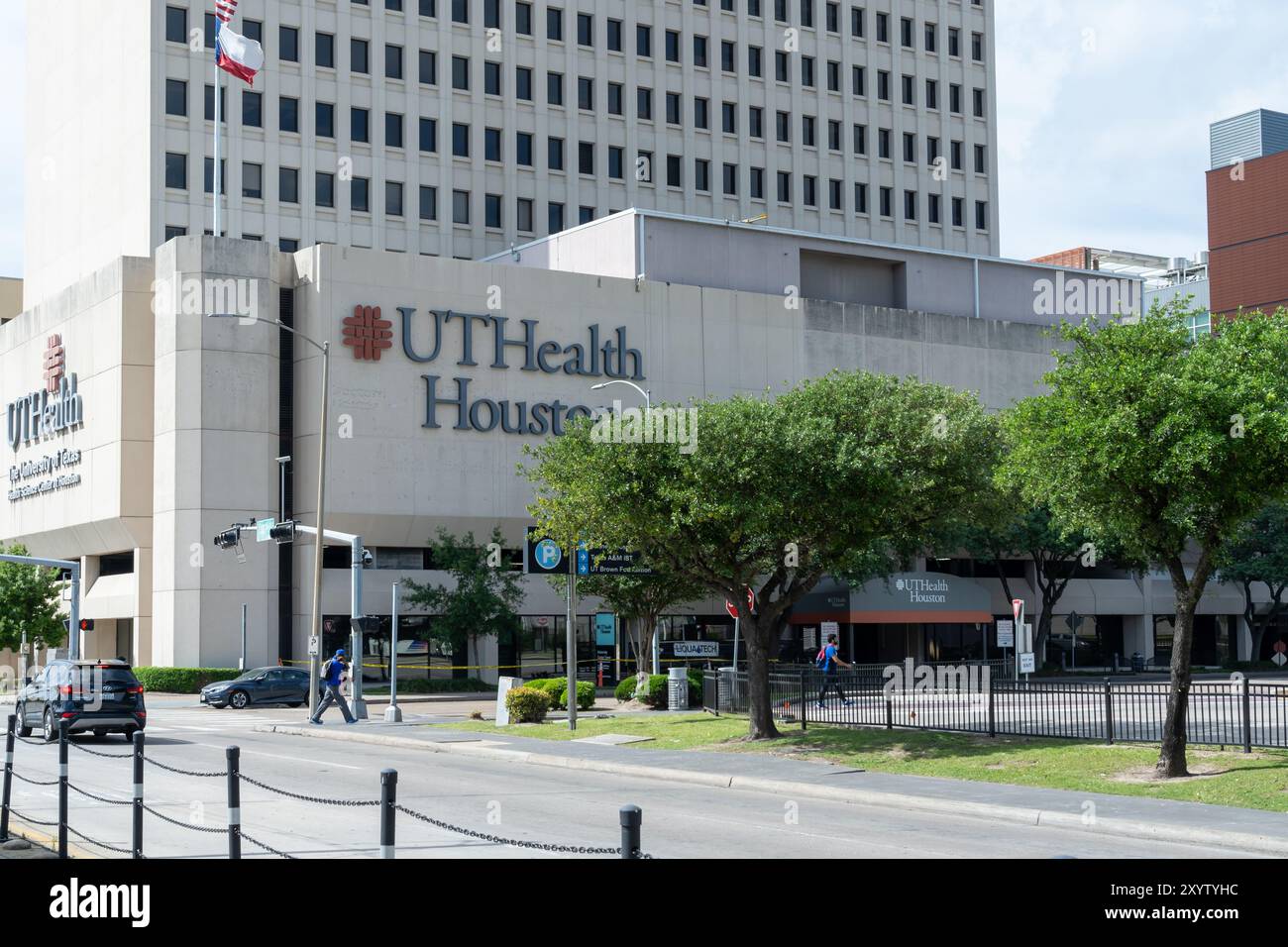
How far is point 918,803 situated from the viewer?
18.5 meters

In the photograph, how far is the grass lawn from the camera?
18.7m

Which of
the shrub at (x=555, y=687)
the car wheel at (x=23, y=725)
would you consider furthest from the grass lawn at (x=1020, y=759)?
the car wheel at (x=23, y=725)

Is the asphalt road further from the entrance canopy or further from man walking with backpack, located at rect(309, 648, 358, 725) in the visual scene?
the entrance canopy

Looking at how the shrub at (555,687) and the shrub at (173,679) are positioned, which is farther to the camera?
the shrub at (173,679)

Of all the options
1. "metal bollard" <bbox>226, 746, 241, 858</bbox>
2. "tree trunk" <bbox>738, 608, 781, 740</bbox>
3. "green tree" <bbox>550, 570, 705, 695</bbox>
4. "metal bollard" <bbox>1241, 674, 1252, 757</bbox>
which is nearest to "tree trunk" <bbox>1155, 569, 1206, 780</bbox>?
"metal bollard" <bbox>1241, 674, 1252, 757</bbox>

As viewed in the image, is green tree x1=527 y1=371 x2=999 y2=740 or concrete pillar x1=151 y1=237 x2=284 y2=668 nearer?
green tree x1=527 y1=371 x2=999 y2=740

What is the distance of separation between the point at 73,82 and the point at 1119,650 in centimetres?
5934

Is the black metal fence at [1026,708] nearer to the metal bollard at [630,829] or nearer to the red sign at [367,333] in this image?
the metal bollard at [630,829]

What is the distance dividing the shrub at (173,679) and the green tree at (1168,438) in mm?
40670

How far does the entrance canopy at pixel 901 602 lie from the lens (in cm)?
6062

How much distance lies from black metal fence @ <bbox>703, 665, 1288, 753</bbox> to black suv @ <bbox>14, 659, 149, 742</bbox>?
1230 centimetres

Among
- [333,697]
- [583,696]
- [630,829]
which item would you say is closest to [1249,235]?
[583,696]

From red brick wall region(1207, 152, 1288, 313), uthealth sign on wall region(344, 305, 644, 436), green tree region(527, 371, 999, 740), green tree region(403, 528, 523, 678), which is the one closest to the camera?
green tree region(527, 371, 999, 740)

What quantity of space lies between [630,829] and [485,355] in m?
53.7
